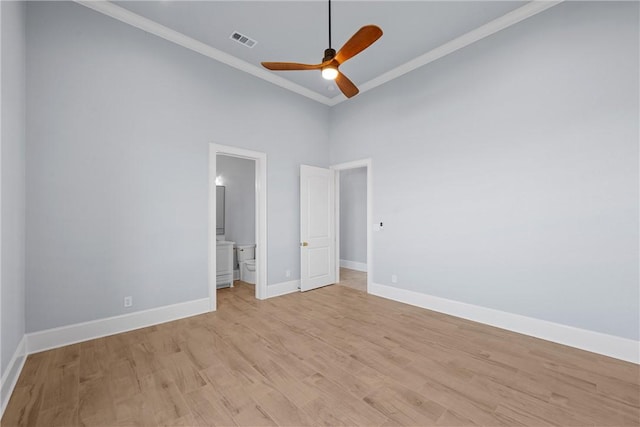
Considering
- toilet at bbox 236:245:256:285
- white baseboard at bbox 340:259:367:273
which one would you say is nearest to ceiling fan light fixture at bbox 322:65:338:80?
toilet at bbox 236:245:256:285

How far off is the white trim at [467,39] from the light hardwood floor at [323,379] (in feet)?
12.0

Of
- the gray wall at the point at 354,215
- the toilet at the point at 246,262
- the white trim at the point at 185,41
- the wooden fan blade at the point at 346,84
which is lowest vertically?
the toilet at the point at 246,262

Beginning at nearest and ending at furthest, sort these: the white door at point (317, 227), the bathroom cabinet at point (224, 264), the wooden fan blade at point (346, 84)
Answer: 1. the wooden fan blade at point (346, 84)
2. the white door at point (317, 227)
3. the bathroom cabinet at point (224, 264)

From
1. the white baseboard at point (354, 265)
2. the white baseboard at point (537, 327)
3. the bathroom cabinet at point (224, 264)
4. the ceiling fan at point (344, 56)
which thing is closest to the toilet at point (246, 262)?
the bathroom cabinet at point (224, 264)

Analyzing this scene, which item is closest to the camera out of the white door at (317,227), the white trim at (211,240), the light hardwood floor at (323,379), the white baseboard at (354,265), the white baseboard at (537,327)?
the light hardwood floor at (323,379)

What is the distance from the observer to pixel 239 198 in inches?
244

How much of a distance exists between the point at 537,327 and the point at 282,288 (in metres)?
3.49

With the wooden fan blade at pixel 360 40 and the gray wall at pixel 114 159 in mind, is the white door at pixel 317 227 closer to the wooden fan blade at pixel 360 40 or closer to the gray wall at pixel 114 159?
the gray wall at pixel 114 159

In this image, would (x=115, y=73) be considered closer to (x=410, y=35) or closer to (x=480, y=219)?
(x=410, y=35)

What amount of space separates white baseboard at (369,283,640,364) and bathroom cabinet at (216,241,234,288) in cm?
313

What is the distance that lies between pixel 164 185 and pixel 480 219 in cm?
410

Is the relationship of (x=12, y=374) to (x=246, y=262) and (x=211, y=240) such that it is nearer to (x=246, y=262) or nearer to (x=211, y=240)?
(x=211, y=240)

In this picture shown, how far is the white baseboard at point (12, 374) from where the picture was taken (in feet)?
6.06

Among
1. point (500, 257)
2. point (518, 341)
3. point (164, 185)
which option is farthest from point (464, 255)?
point (164, 185)
